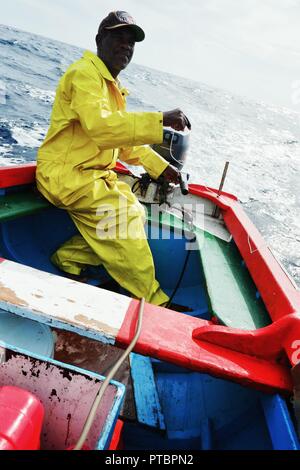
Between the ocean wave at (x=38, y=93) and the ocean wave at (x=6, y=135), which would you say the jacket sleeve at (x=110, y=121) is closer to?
the ocean wave at (x=6, y=135)

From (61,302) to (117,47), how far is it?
1727mm

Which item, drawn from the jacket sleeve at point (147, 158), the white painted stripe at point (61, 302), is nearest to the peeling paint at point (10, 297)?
the white painted stripe at point (61, 302)

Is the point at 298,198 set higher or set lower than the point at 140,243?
lower

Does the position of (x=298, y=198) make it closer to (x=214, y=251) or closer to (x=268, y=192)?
(x=268, y=192)

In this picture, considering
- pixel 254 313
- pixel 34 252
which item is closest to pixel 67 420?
pixel 254 313

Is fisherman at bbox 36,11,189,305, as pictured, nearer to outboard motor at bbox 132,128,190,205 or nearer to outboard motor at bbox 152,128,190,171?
outboard motor at bbox 132,128,190,205

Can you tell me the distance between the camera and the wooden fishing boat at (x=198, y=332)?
1.34 meters

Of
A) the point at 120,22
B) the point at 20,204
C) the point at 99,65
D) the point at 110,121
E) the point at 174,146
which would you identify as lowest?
the point at 20,204

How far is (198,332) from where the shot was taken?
4.76ft

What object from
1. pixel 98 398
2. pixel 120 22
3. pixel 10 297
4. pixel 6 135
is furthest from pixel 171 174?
pixel 6 135

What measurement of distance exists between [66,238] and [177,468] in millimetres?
2232

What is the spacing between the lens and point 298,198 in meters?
9.29

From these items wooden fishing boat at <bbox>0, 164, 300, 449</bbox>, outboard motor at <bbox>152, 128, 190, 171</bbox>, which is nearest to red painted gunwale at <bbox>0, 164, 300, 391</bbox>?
wooden fishing boat at <bbox>0, 164, 300, 449</bbox>

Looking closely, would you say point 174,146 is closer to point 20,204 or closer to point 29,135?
point 20,204
